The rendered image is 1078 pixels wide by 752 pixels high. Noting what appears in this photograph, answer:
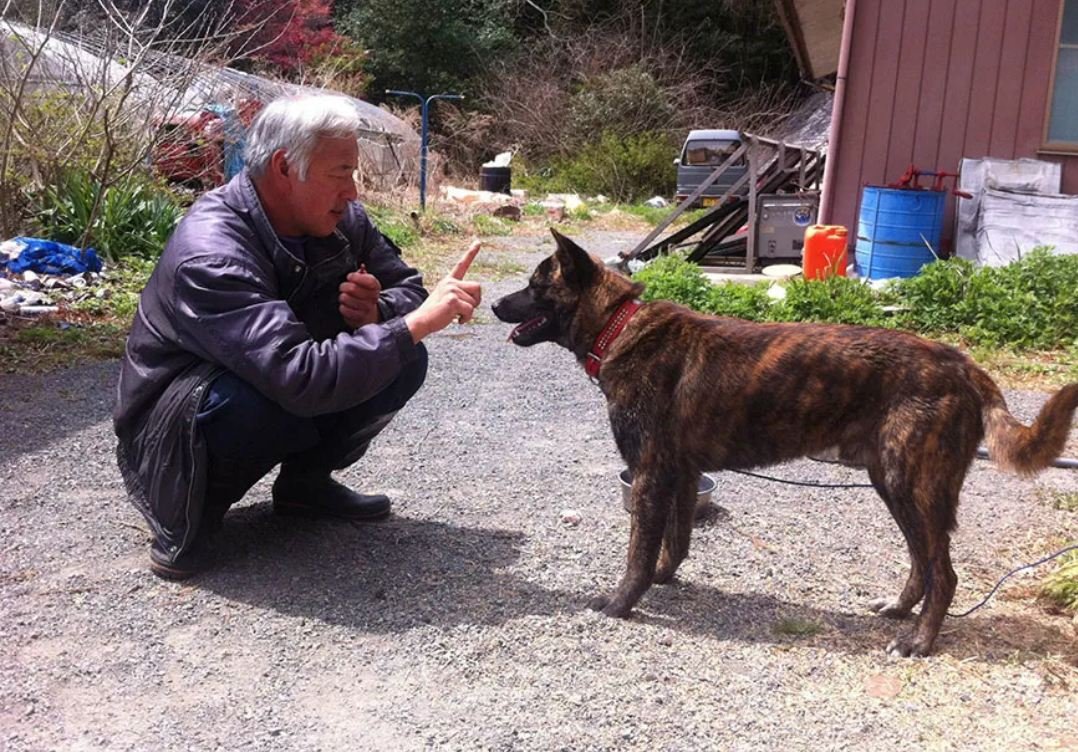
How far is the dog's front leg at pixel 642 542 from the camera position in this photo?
3.33 meters

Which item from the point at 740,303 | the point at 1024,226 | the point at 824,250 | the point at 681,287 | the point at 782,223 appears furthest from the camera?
the point at 782,223

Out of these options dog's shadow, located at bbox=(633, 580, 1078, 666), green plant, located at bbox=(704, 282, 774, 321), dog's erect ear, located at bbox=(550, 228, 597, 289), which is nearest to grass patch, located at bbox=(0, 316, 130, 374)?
dog's erect ear, located at bbox=(550, 228, 597, 289)

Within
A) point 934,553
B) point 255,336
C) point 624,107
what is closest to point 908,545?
point 934,553

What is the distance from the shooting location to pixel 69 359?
6.61 m

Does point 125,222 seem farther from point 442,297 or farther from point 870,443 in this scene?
point 870,443

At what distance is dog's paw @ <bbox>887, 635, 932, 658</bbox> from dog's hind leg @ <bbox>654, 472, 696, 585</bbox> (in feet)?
2.59

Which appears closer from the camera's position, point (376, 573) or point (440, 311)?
point (440, 311)

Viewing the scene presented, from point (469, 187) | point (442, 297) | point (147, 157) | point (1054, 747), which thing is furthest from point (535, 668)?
point (469, 187)

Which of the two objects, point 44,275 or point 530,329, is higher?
point 530,329

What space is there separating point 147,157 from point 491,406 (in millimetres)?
5828

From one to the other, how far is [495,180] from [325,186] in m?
17.4

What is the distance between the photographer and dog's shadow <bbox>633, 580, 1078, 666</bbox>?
3.17m

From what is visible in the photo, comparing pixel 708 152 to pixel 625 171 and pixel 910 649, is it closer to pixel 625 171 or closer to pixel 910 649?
pixel 625 171

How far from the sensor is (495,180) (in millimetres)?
20328
